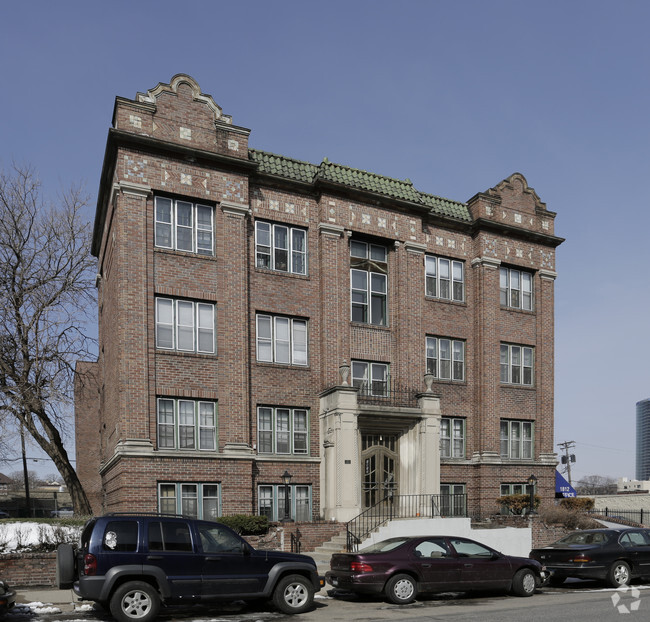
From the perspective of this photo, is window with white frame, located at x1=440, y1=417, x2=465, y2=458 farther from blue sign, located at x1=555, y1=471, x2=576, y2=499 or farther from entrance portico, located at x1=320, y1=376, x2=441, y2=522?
blue sign, located at x1=555, y1=471, x2=576, y2=499

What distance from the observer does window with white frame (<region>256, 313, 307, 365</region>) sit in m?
24.4

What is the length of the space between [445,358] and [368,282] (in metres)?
4.65

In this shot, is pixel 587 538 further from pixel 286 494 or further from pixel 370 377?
pixel 370 377

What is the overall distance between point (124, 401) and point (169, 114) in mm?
9310

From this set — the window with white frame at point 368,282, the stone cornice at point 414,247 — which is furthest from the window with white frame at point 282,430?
the stone cornice at point 414,247

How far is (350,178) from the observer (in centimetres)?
2664

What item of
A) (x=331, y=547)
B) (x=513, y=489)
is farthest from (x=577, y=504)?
(x=331, y=547)

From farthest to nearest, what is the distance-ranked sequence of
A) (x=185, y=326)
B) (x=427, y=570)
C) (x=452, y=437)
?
1. (x=452, y=437)
2. (x=185, y=326)
3. (x=427, y=570)

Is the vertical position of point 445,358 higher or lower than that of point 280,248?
lower

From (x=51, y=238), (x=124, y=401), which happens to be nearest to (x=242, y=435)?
(x=124, y=401)

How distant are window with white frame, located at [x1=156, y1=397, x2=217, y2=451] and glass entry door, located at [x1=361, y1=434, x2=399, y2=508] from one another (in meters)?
5.73

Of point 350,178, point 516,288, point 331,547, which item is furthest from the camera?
point 516,288

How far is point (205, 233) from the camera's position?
77.0 ft

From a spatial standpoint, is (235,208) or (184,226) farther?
(235,208)
